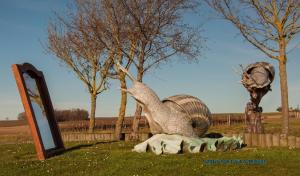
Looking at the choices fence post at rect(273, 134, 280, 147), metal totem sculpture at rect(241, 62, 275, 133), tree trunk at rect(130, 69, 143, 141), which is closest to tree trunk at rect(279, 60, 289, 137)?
metal totem sculpture at rect(241, 62, 275, 133)

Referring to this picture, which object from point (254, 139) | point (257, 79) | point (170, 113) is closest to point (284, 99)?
point (257, 79)

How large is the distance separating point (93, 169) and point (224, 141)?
5.78 metres

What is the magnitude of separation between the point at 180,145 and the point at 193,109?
2048mm

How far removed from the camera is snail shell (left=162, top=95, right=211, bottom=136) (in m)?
16.4

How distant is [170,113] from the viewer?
16.1m

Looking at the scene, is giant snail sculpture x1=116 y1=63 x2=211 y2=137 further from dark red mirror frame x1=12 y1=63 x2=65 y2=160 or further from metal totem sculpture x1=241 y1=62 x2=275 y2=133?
dark red mirror frame x1=12 y1=63 x2=65 y2=160

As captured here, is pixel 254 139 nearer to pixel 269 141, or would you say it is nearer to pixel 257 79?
pixel 269 141

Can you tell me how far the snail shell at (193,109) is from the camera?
1641 cm

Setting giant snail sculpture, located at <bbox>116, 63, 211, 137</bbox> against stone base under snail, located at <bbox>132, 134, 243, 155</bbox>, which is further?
giant snail sculpture, located at <bbox>116, 63, 211, 137</bbox>

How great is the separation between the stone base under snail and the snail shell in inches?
39.5

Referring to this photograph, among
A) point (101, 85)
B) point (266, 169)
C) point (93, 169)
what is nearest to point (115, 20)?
point (101, 85)

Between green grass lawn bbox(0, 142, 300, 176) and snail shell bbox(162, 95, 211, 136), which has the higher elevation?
snail shell bbox(162, 95, 211, 136)

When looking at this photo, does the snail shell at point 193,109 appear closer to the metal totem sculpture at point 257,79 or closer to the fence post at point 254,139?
the fence post at point 254,139

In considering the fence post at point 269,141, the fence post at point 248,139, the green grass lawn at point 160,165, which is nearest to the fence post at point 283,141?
the fence post at point 269,141
